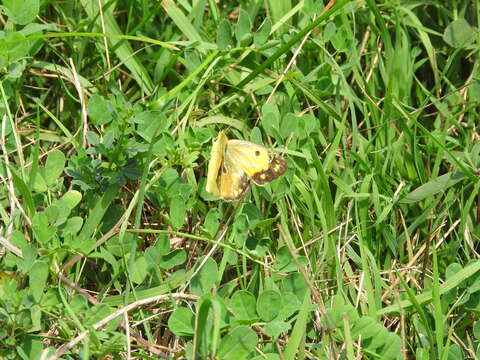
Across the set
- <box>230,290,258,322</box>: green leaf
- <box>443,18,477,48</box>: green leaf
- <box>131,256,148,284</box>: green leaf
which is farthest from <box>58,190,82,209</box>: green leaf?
<box>443,18,477,48</box>: green leaf

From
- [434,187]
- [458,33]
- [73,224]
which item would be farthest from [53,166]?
[458,33]

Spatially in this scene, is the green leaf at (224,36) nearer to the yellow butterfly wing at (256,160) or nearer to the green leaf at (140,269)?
the yellow butterfly wing at (256,160)

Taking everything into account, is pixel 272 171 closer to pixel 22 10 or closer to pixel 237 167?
pixel 237 167

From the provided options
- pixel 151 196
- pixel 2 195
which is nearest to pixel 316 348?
pixel 151 196

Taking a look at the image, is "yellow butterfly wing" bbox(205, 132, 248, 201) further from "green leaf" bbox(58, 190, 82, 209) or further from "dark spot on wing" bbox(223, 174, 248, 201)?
"green leaf" bbox(58, 190, 82, 209)

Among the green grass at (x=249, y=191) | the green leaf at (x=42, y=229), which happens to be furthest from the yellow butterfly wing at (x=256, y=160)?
the green leaf at (x=42, y=229)

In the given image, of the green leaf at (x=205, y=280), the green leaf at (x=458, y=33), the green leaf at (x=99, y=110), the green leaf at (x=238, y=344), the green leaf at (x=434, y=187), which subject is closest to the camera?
the green leaf at (x=238, y=344)

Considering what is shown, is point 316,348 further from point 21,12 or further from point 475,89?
point 21,12
